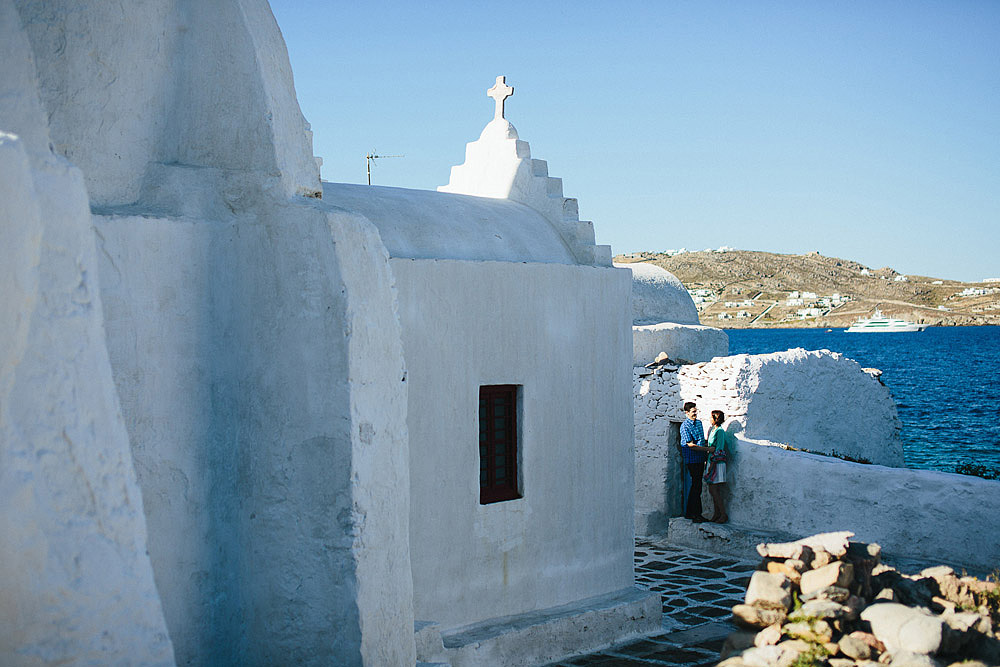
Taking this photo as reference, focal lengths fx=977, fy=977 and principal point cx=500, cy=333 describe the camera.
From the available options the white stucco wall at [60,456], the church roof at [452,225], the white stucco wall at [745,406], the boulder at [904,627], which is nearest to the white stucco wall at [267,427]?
the white stucco wall at [60,456]

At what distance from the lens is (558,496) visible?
28.8 feet

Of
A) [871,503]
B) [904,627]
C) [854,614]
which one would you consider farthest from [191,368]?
[871,503]

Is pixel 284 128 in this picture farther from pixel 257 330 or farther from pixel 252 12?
pixel 257 330

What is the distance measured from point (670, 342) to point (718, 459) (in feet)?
9.00

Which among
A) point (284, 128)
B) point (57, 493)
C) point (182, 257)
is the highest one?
point (284, 128)

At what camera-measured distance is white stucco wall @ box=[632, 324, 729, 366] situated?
13.9 meters

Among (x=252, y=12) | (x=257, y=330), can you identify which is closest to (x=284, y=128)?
(x=252, y=12)

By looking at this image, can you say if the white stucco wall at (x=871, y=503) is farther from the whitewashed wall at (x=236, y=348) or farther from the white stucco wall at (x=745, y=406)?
the whitewashed wall at (x=236, y=348)

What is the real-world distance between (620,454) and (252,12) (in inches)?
214

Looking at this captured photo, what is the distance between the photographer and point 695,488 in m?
12.0

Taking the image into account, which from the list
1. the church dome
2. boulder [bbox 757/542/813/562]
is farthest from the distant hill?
boulder [bbox 757/542/813/562]

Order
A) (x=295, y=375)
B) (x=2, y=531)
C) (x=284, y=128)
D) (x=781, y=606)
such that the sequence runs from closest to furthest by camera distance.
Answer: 1. (x=2, y=531)
2. (x=295, y=375)
3. (x=284, y=128)
4. (x=781, y=606)

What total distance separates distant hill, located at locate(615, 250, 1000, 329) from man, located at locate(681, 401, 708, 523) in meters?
88.3

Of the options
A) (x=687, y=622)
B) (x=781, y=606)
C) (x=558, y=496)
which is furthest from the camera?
(x=687, y=622)
